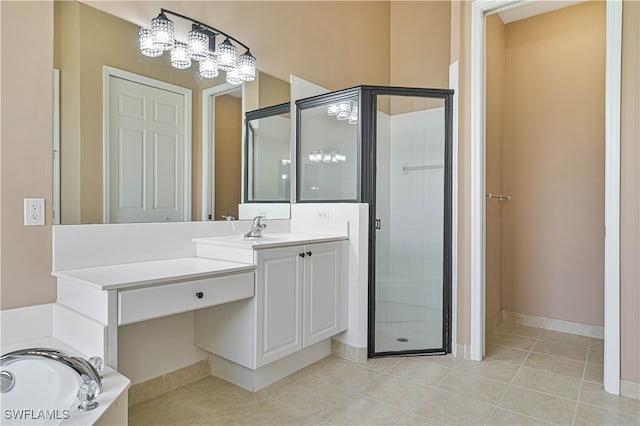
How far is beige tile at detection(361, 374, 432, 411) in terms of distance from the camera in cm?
208

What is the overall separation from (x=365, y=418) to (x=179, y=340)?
3.85 ft

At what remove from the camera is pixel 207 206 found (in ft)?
7.89

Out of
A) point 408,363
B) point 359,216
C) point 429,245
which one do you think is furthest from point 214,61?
point 408,363

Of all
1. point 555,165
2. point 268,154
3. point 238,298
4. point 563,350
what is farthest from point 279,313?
point 555,165

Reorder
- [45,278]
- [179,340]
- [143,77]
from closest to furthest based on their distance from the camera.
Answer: [45,278], [143,77], [179,340]

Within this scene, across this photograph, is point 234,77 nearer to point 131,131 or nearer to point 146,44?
point 146,44

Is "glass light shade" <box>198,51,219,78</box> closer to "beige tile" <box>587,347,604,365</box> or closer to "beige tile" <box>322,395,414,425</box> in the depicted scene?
"beige tile" <box>322,395,414,425</box>

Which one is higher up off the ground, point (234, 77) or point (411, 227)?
point (234, 77)

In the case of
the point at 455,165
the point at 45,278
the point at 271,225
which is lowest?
the point at 45,278

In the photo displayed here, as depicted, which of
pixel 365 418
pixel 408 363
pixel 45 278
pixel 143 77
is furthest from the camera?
pixel 408 363

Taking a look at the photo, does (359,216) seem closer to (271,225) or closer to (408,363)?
(271,225)

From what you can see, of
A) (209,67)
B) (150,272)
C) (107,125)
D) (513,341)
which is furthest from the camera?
(513,341)

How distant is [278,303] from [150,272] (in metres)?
0.75

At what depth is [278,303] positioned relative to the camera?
2.21 metres
